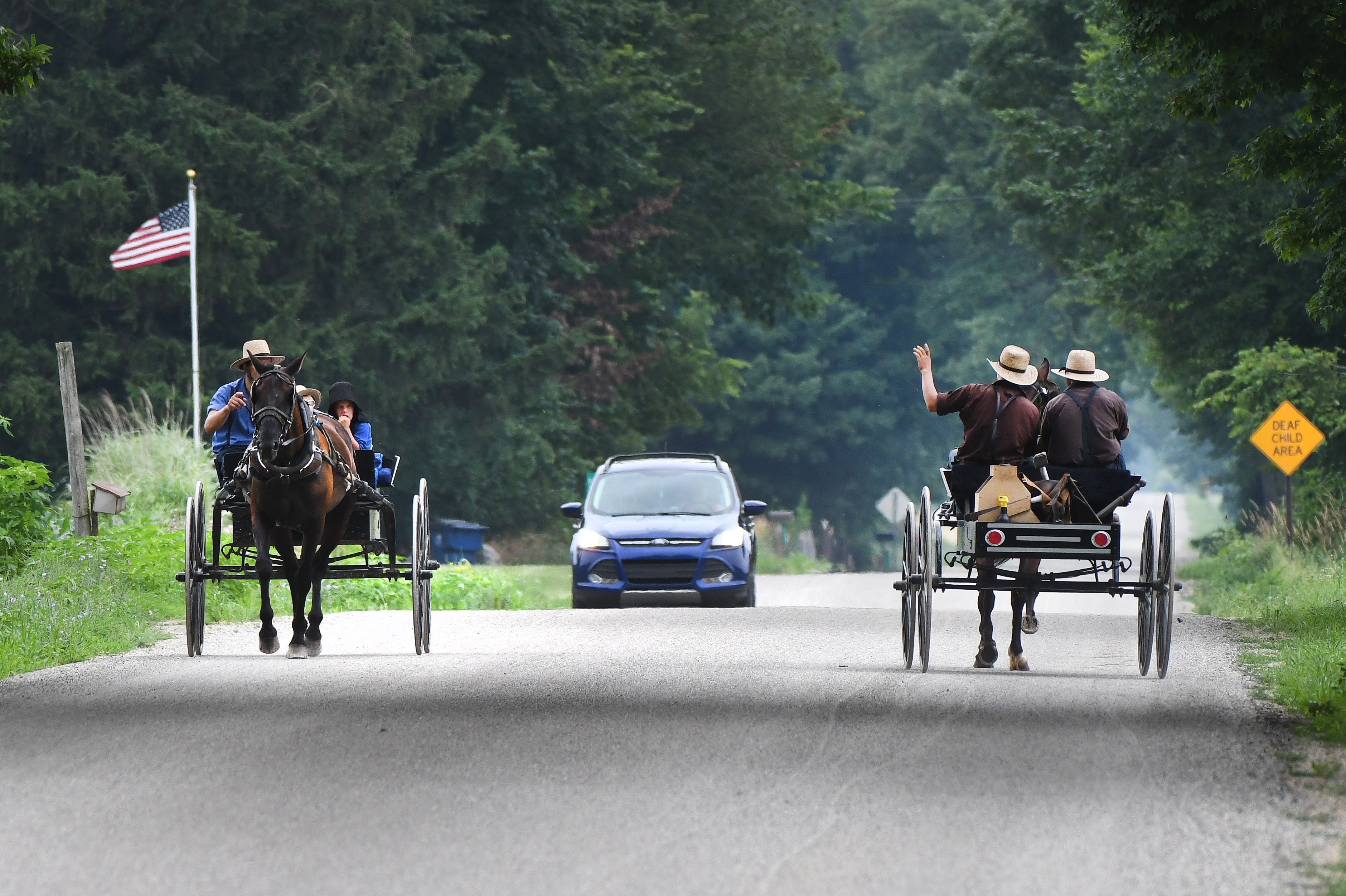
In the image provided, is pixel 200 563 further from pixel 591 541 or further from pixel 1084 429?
pixel 591 541

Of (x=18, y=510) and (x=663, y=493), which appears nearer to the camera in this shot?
(x=18, y=510)

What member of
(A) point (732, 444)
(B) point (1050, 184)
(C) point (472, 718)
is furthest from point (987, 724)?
(A) point (732, 444)

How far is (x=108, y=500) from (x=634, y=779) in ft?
42.3

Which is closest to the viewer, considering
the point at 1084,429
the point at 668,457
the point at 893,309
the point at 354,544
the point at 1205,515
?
the point at 1084,429

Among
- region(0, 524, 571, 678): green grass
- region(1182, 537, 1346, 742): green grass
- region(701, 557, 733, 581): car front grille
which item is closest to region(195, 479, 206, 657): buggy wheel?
region(0, 524, 571, 678): green grass

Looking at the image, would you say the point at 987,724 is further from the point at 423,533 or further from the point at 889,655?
the point at 423,533

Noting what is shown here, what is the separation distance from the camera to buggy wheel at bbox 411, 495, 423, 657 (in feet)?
52.8

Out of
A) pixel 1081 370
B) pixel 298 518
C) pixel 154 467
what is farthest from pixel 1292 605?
pixel 154 467

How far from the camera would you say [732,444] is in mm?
64125

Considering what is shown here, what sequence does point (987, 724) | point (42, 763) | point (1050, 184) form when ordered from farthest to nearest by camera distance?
point (1050, 184), point (987, 724), point (42, 763)

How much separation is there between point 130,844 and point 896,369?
6040 cm

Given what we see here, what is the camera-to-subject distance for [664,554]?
22.8 metres

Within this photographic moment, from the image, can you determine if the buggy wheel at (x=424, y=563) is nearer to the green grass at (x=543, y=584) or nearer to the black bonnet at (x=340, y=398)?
the black bonnet at (x=340, y=398)

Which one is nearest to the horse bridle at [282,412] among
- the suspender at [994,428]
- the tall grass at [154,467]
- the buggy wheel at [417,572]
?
the buggy wheel at [417,572]
